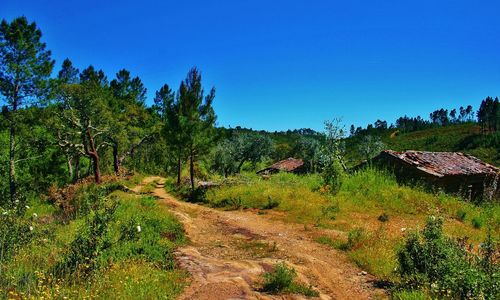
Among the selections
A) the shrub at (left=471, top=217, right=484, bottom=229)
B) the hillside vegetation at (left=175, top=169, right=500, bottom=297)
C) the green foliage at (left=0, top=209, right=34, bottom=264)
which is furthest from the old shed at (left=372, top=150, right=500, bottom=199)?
the green foliage at (left=0, top=209, right=34, bottom=264)

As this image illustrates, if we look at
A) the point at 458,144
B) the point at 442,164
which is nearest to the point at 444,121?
the point at 458,144

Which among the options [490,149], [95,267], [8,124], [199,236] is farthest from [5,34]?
[490,149]

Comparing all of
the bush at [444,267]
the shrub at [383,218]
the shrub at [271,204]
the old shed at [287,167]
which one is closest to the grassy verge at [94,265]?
the bush at [444,267]

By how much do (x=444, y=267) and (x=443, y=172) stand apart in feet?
43.3

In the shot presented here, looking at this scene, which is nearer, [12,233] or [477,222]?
[12,233]

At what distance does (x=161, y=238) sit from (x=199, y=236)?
5.18ft

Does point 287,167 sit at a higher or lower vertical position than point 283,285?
higher

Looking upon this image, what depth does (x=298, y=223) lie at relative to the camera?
490 inches

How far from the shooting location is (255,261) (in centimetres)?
775

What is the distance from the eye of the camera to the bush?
4809mm

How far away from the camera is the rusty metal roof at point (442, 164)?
1766cm

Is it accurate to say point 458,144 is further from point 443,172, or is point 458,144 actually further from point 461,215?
point 461,215

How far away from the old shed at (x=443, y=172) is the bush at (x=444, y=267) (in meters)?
11.5

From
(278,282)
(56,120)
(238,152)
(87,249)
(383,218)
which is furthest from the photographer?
(238,152)
